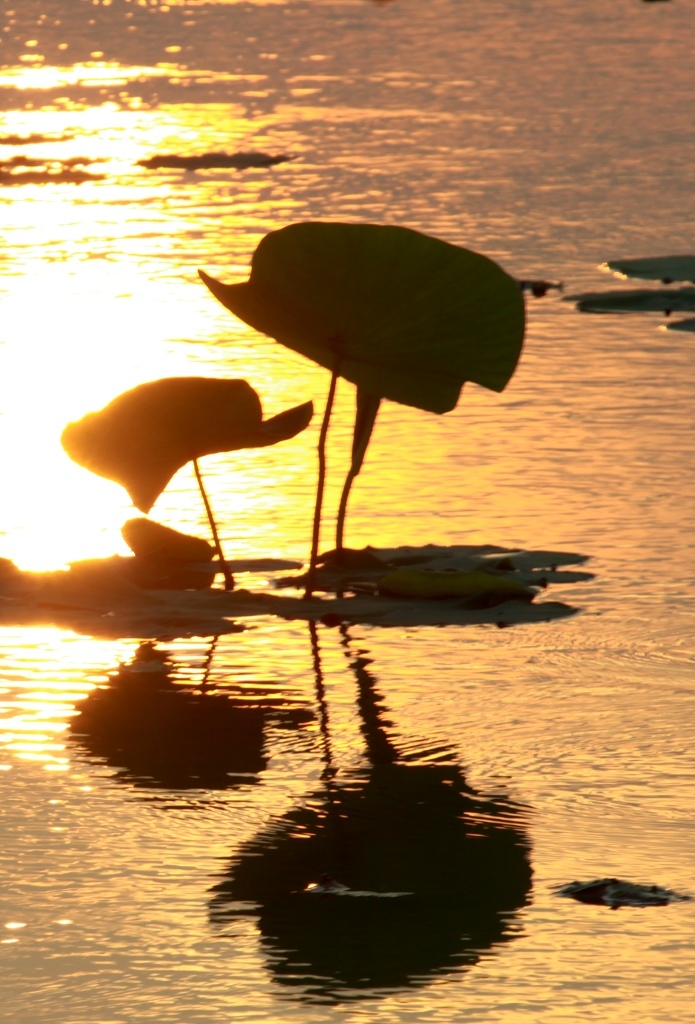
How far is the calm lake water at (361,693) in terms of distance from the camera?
2760 millimetres

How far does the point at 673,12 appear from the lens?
68.9ft

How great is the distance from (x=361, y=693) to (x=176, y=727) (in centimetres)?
36

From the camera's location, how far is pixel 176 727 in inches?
149

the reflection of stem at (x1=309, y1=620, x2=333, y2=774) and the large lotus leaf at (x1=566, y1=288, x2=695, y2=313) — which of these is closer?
the reflection of stem at (x1=309, y1=620, x2=333, y2=774)

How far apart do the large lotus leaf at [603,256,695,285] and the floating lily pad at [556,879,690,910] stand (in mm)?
5302

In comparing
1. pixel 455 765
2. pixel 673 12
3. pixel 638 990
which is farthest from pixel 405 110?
pixel 638 990

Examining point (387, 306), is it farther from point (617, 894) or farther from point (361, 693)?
point (617, 894)

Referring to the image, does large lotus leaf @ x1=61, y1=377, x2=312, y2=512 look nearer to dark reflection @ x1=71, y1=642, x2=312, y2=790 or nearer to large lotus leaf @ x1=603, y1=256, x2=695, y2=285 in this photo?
dark reflection @ x1=71, y1=642, x2=312, y2=790

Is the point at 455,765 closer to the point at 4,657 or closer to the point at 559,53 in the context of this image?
the point at 4,657

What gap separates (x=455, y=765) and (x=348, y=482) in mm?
1295

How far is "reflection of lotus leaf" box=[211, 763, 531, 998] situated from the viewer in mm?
2760

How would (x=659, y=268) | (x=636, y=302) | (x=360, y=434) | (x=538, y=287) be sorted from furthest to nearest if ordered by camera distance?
(x=659, y=268), (x=538, y=287), (x=636, y=302), (x=360, y=434)

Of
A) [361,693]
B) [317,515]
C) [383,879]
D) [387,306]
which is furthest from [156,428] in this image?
[383,879]

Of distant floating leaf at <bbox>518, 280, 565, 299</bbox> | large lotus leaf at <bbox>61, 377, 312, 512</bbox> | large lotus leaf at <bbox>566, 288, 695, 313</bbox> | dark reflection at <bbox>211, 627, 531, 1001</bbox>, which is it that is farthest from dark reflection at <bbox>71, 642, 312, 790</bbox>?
distant floating leaf at <bbox>518, 280, 565, 299</bbox>
